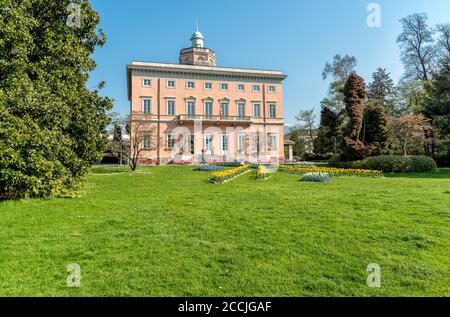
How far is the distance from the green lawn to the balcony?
1123 inches

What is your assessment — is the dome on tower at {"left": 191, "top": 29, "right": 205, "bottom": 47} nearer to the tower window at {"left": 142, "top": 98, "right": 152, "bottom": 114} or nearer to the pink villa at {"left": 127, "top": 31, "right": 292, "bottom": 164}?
the pink villa at {"left": 127, "top": 31, "right": 292, "bottom": 164}

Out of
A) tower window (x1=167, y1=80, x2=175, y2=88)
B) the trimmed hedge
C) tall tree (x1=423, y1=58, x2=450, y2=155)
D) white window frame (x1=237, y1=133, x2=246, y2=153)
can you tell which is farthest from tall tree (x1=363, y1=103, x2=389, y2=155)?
tower window (x1=167, y1=80, x2=175, y2=88)

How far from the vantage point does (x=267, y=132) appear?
38.8 m

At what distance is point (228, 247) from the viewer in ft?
13.5

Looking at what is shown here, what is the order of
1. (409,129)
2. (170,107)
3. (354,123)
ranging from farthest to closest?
(170,107)
(409,129)
(354,123)

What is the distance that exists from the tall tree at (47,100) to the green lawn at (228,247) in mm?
1128

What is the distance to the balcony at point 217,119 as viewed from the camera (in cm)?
3503

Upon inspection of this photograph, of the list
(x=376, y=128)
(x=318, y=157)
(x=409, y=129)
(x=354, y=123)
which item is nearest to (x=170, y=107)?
(x=318, y=157)

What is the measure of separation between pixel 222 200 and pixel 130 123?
1657 centimetres

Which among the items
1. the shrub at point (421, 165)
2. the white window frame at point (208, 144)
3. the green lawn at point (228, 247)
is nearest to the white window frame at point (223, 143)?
the white window frame at point (208, 144)

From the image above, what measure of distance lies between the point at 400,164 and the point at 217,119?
23.2 meters

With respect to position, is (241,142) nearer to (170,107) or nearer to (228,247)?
(170,107)
